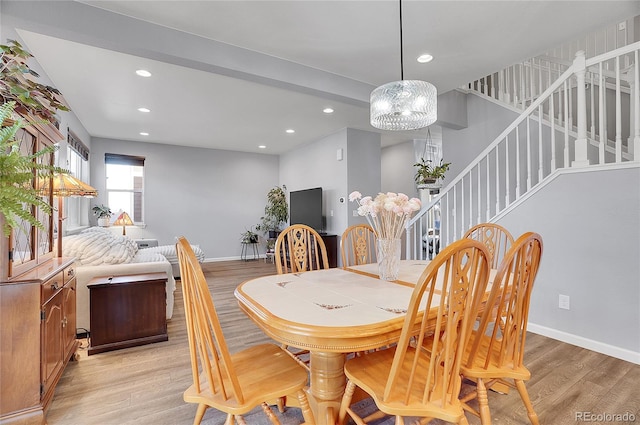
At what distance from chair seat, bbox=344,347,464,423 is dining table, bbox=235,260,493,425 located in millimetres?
124

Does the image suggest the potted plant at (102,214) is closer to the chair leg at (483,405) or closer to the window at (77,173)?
the window at (77,173)

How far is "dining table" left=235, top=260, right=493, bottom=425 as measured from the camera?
1.16 m

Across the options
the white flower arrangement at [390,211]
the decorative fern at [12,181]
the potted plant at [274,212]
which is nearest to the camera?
the decorative fern at [12,181]

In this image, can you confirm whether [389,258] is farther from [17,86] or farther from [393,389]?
[17,86]

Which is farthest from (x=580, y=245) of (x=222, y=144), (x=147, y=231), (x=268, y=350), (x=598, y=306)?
(x=147, y=231)

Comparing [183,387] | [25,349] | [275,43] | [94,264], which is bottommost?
[183,387]

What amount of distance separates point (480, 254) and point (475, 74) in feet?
10.2

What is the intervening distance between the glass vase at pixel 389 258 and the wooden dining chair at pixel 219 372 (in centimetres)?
81

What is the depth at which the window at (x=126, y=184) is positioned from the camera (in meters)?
6.35

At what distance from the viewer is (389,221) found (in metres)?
1.90

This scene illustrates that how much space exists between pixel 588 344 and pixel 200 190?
6.94 m

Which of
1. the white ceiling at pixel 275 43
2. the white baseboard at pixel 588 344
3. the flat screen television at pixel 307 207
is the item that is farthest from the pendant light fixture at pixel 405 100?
the flat screen television at pixel 307 207

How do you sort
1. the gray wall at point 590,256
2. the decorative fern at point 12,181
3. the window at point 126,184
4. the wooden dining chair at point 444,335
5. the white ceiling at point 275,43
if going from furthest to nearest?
1. the window at point 126,184
2. the gray wall at point 590,256
3. the white ceiling at point 275,43
4. the decorative fern at point 12,181
5. the wooden dining chair at point 444,335

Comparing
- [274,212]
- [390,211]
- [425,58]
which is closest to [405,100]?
[390,211]
